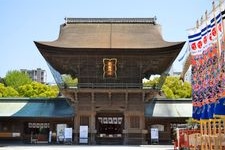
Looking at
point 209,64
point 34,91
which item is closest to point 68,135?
point 209,64

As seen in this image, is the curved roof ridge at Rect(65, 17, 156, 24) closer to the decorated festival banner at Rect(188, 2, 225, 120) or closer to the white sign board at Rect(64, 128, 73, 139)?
the white sign board at Rect(64, 128, 73, 139)

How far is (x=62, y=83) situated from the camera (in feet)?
117

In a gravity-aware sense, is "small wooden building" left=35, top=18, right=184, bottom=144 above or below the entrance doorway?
above

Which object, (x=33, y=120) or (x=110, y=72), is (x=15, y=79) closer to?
(x=33, y=120)

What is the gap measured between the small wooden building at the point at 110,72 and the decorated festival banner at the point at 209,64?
1886cm

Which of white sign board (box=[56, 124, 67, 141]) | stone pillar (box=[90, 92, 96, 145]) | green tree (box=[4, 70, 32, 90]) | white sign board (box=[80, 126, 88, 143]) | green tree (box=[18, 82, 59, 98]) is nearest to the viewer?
white sign board (box=[80, 126, 88, 143])

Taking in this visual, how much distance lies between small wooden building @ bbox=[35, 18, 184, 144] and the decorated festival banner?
18861mm

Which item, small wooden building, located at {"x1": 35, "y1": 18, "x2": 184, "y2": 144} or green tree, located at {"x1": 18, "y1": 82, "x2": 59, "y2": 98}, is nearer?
small wooden building, located at {"x1": 35, "y1": 18, "x2": 184, "y2": 144}

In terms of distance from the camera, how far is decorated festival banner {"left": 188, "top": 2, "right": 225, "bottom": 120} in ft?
43.5

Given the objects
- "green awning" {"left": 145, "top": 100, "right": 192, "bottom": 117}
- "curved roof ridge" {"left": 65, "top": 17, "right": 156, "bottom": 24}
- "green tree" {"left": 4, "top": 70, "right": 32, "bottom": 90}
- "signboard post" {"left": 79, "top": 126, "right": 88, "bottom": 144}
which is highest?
"curved roof ridge" {"left": 65, "top": 17, "right": 156, "bottom": 24}

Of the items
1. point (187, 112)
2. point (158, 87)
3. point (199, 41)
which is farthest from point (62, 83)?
point (199, 41)

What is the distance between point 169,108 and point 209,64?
82.6ft

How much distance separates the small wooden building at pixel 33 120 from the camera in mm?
37625

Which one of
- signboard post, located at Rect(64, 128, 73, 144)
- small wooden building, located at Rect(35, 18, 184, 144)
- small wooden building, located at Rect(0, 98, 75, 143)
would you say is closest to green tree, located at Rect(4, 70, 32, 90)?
small wooden building, located at Rect(0, 98, 75, 143)
